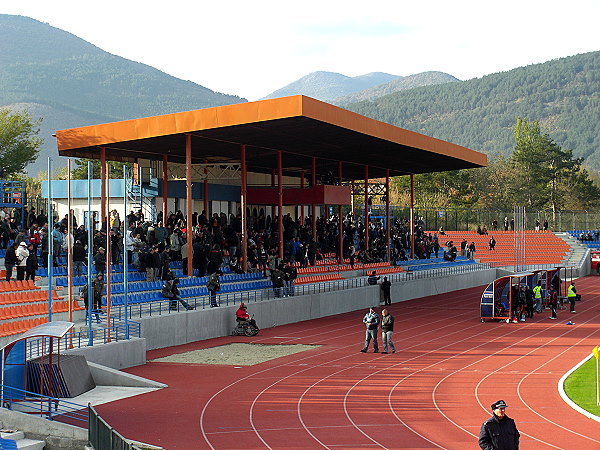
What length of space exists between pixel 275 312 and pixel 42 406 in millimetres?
16715

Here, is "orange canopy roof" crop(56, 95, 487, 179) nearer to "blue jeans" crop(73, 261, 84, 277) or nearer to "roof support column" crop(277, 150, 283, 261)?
"roof support column" crop(277, 150, 283, 261)

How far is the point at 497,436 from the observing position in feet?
33.4

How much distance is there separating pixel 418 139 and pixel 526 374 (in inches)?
807

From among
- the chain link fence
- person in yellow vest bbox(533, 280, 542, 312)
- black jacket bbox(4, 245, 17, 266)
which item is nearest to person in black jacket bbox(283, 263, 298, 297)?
person in yellow vest bbox(533, 280, 542, 312)

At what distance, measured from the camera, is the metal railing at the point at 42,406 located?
52.4 ft

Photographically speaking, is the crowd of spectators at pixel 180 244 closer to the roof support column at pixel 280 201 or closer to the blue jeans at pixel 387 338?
the roof support column at pixel 280 201

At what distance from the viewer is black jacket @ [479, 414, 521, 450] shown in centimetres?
1019

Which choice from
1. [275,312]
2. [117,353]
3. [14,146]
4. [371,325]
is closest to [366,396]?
[371,325]

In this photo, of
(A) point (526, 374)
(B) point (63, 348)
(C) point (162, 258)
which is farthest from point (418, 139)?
(B) point (63, 348)

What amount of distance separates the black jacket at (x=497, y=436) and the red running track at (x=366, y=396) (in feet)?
13.4

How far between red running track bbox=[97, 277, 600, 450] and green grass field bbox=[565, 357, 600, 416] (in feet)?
1.24

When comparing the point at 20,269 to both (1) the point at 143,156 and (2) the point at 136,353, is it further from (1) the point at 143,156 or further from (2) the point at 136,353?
(1) the point at 143,156

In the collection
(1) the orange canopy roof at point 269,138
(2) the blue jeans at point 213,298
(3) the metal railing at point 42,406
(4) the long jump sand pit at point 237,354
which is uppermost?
(1) the orange canopy roof at point 269,138

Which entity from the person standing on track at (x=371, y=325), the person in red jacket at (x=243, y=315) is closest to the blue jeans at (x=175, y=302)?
the person in red jacket at (x=243, y=315)
